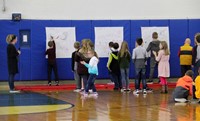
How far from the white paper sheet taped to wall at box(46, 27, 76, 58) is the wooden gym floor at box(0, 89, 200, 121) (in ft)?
11.2

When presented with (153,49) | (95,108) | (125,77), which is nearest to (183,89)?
(95,108)

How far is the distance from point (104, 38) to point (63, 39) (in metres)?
1.74

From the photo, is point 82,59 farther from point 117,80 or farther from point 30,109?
point 30,109

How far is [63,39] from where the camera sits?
1880 cm

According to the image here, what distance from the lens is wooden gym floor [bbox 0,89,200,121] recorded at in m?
10.4

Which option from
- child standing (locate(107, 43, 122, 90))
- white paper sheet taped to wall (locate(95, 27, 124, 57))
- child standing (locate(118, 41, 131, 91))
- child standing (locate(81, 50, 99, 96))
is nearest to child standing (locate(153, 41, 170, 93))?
child standing (locate(118, 41, 131, 91))

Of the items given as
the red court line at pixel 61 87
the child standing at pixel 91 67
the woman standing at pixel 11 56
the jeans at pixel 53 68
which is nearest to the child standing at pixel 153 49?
the red court line at pixel 61 87

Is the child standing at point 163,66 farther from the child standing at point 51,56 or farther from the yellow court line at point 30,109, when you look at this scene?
the yellow court line at point 30,109

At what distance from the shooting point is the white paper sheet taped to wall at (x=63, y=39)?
18.7m

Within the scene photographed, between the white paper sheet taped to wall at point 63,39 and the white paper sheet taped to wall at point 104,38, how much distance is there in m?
1.06

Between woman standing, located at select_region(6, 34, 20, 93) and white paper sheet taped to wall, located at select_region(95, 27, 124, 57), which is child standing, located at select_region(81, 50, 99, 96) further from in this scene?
white paper sheet taped to wall, located at select_region(95, 27, 124, 57)

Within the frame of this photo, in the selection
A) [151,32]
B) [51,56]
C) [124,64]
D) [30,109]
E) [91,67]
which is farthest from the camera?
[151,32]
